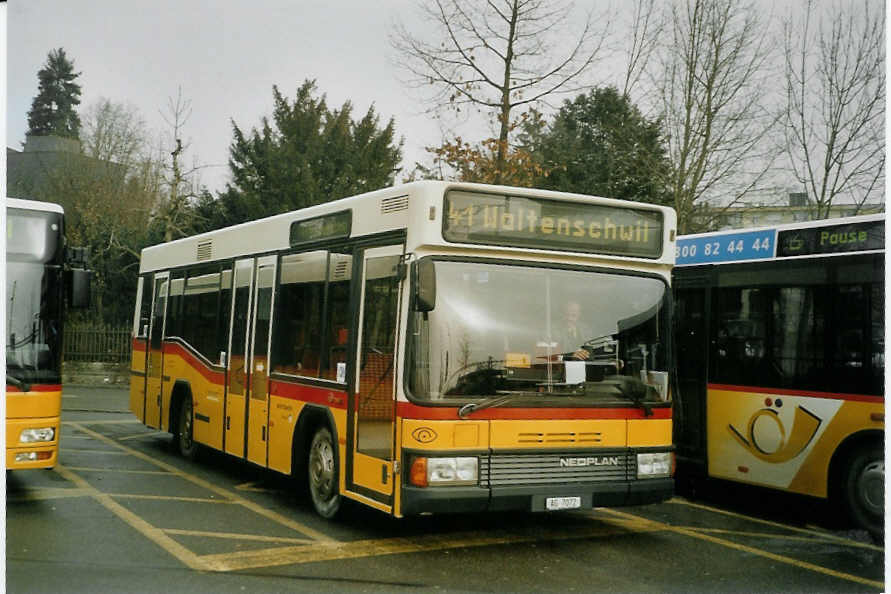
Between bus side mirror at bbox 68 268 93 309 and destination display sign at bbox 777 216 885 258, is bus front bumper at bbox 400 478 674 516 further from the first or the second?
bus side mirror at bbox 68 268 93 309

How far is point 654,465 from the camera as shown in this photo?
7523 millimetres

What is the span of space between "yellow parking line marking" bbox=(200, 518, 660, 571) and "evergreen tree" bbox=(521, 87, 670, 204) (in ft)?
31.9

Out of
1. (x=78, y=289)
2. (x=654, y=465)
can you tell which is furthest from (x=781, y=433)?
(x=78, y=289)

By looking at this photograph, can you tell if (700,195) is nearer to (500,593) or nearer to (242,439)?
(242,439)

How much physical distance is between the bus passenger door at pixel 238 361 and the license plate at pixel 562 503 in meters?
4.08

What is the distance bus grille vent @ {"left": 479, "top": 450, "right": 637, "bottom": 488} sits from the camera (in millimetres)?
6945

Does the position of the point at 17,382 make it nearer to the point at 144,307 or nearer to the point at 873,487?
the point at 144,307

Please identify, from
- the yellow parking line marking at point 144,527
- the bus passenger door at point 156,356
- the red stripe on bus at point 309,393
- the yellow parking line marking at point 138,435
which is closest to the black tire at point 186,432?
the bus passenger door at point 156,356

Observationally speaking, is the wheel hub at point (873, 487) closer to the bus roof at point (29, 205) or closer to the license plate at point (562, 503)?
the license plate at point (562, 503)

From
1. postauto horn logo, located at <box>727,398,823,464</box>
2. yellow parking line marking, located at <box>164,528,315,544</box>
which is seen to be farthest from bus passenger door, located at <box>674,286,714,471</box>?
yellow parking line marking, located at <box>164,528,315,544</box>

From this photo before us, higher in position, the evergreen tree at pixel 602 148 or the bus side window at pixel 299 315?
the evergreen tree at pixel 602 148

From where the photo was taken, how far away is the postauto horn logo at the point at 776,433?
884cm

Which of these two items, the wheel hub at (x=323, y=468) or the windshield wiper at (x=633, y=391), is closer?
the windshield wiper at (x=633, y=391)

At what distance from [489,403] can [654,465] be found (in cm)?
150
